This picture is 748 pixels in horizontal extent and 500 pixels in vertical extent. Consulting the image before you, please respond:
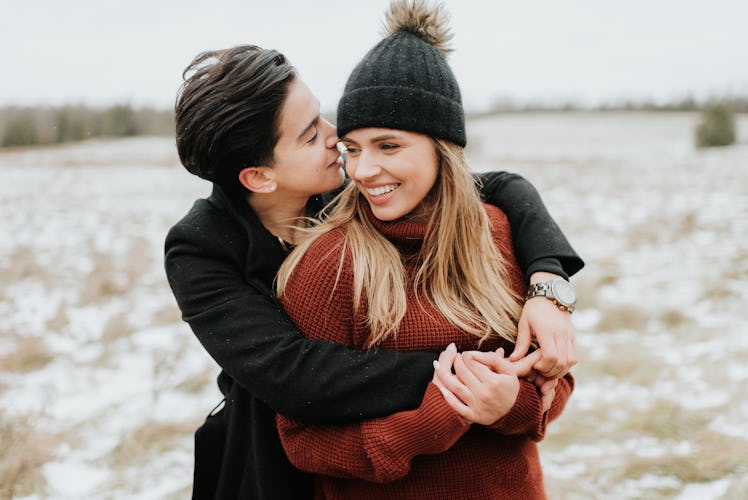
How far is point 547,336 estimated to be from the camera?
1.56 metres

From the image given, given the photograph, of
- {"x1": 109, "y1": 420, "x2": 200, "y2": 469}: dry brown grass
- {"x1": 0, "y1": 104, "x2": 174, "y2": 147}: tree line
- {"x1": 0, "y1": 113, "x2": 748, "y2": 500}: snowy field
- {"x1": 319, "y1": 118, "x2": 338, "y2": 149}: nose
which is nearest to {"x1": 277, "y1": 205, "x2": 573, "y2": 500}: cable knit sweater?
{"x1": 319, "y1": 118, "x2": 338, "y2": 149}: nose

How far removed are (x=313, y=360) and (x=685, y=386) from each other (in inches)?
137

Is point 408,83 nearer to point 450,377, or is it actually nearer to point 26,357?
point 450,377

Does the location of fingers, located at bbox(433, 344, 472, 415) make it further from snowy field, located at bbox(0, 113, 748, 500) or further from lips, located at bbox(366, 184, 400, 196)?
snowy field, located at bbox(0, 113, 748, 500)

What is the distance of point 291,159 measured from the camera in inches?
71.5

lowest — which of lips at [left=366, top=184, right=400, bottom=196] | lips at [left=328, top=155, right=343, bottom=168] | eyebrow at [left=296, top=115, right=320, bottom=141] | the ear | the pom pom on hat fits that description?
the ear

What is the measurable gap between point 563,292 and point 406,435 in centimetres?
59

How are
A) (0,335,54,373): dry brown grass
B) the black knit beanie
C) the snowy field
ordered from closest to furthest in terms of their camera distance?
the black knit beanie
the snowy field
(0,335,54,373): dry brown grass

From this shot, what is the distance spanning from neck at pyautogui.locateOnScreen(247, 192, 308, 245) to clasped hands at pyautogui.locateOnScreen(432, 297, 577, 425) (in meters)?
0.68

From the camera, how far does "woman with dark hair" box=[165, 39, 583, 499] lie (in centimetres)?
146

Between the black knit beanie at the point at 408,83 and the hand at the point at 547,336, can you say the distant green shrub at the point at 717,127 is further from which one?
the hand at the point at 547,336

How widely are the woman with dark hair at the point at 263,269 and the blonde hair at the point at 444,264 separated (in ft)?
0.28

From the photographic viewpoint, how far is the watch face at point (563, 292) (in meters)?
1.63

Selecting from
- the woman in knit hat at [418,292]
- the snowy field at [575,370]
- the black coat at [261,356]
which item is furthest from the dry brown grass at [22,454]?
the woman in knit hat at [418,292]
